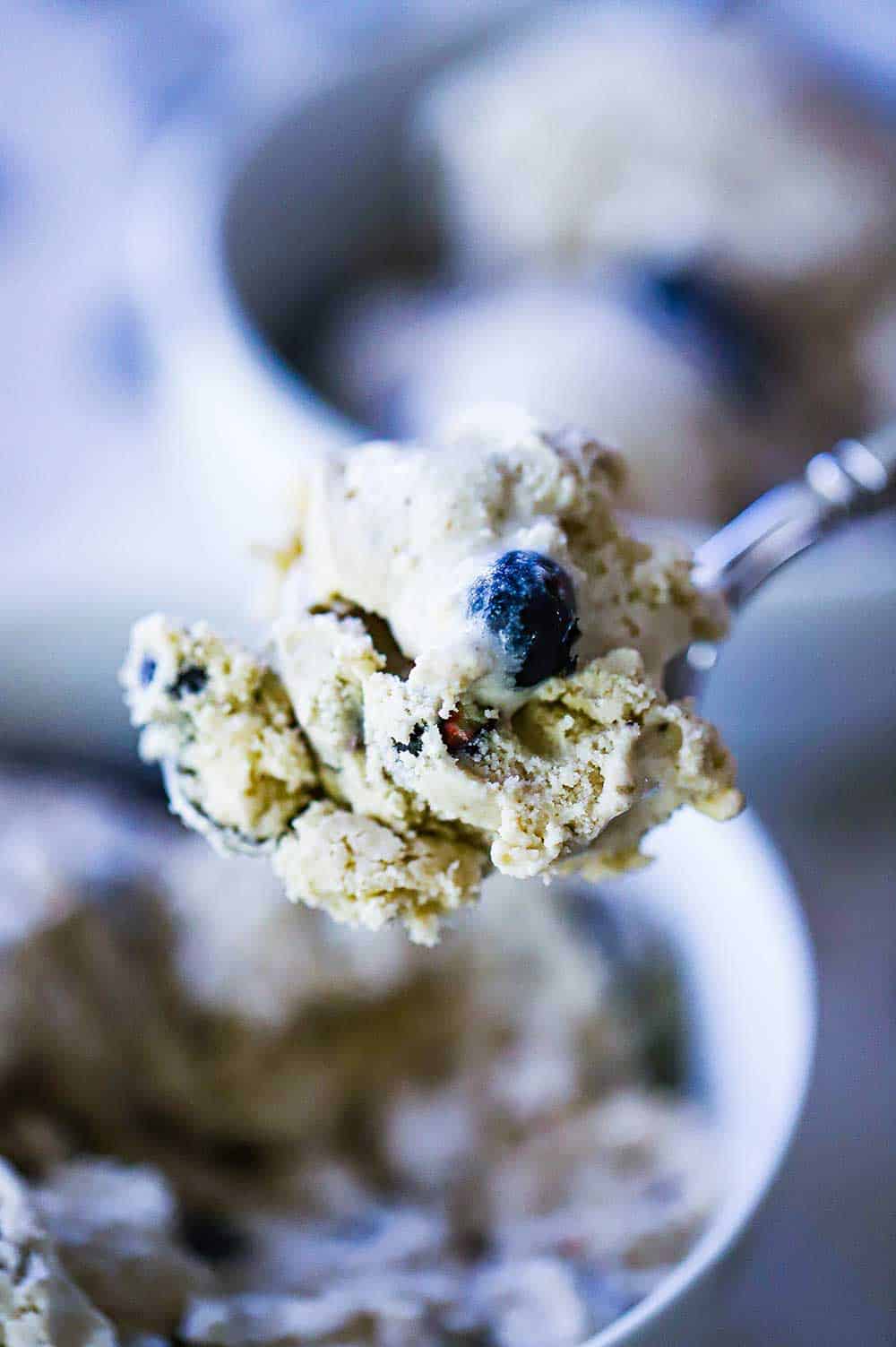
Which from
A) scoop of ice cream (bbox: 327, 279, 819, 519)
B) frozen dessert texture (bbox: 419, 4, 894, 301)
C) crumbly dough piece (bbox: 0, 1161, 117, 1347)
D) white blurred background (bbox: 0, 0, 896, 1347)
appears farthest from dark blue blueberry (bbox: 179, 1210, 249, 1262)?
frozen dessert texture (bbox: 419, 4, 894, 301)

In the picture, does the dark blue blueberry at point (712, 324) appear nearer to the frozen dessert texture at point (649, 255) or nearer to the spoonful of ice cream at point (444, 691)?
the frozen dessert texture at point (649, 255)

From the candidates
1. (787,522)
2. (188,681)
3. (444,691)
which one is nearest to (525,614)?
(444,691)

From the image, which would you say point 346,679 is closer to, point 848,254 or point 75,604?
point 75,604

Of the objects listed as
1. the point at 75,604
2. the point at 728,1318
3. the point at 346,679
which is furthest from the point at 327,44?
the point at 728,1318

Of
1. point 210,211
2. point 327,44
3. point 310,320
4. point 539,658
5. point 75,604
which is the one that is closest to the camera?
point 539,658

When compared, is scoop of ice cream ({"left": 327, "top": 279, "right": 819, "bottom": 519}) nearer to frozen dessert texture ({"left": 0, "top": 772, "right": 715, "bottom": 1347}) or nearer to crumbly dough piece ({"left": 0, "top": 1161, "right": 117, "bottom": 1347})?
frozen dessert texture ({"left": 0, "top": 772, "right": 715, "bottom": 1347})

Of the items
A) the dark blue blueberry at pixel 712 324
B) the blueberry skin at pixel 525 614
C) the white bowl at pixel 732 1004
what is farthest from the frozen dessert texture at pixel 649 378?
→ the blueberry skin at pixel 525 614

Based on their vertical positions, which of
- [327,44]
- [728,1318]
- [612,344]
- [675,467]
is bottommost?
[728,1318]
